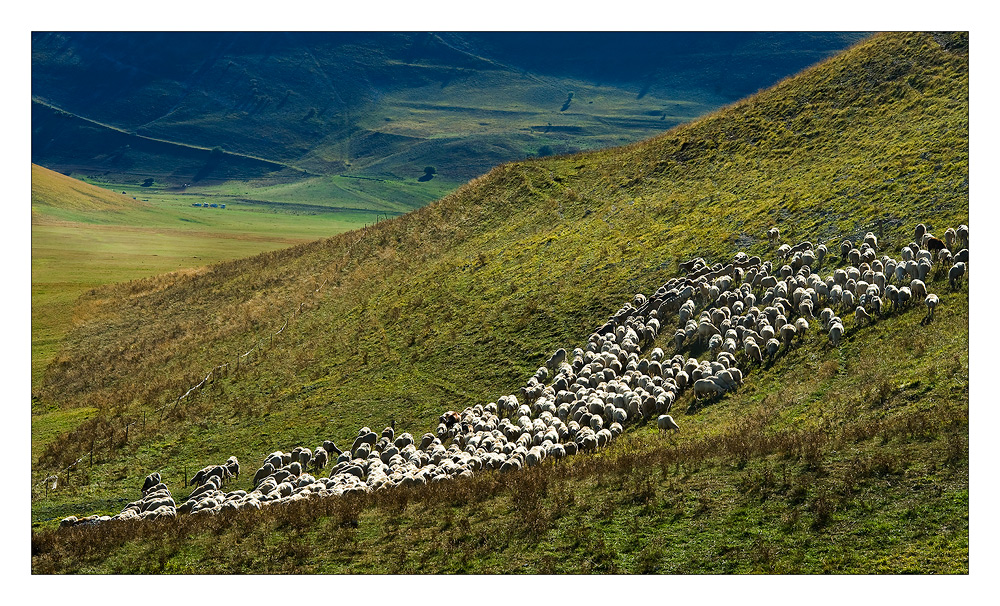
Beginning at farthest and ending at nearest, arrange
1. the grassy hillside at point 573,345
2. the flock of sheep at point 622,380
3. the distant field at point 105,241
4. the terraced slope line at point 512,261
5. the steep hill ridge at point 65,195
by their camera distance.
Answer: the steep hill ridge at point 65,195
the distant field at point 105,241
the terraced slope line at point 512,261
the flock of sheep at point 622,380
the grassy hillside at point 573,345

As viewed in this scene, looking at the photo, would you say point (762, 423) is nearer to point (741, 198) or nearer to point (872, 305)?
point (872, 305)

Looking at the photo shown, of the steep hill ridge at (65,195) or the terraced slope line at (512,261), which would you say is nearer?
the terraced slope line at (512,261)

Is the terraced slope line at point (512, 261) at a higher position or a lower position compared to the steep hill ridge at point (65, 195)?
lower

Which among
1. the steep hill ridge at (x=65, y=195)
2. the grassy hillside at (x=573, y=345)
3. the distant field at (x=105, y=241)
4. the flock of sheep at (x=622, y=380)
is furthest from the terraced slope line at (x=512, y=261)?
the steep hill ridge at (x=65, y=195)

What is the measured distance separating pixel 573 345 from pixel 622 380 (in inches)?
275

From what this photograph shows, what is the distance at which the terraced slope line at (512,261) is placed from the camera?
3306 centimetres

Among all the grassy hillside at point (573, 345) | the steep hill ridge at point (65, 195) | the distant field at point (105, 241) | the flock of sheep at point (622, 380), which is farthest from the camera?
the steep hill ridge at point (65, 195)

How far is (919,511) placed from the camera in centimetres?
1369

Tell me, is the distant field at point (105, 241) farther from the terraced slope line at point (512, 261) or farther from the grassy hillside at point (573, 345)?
the terraced slope line at point (512, 261)

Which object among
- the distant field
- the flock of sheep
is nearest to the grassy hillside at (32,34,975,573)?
the flock of sheep

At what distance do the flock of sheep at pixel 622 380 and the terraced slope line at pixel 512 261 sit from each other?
298 centimetres

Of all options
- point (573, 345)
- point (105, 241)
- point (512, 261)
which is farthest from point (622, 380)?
point (105, 241)

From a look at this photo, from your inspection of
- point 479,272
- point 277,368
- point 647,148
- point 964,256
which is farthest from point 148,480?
point 647,148

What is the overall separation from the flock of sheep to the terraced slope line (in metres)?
2.98
